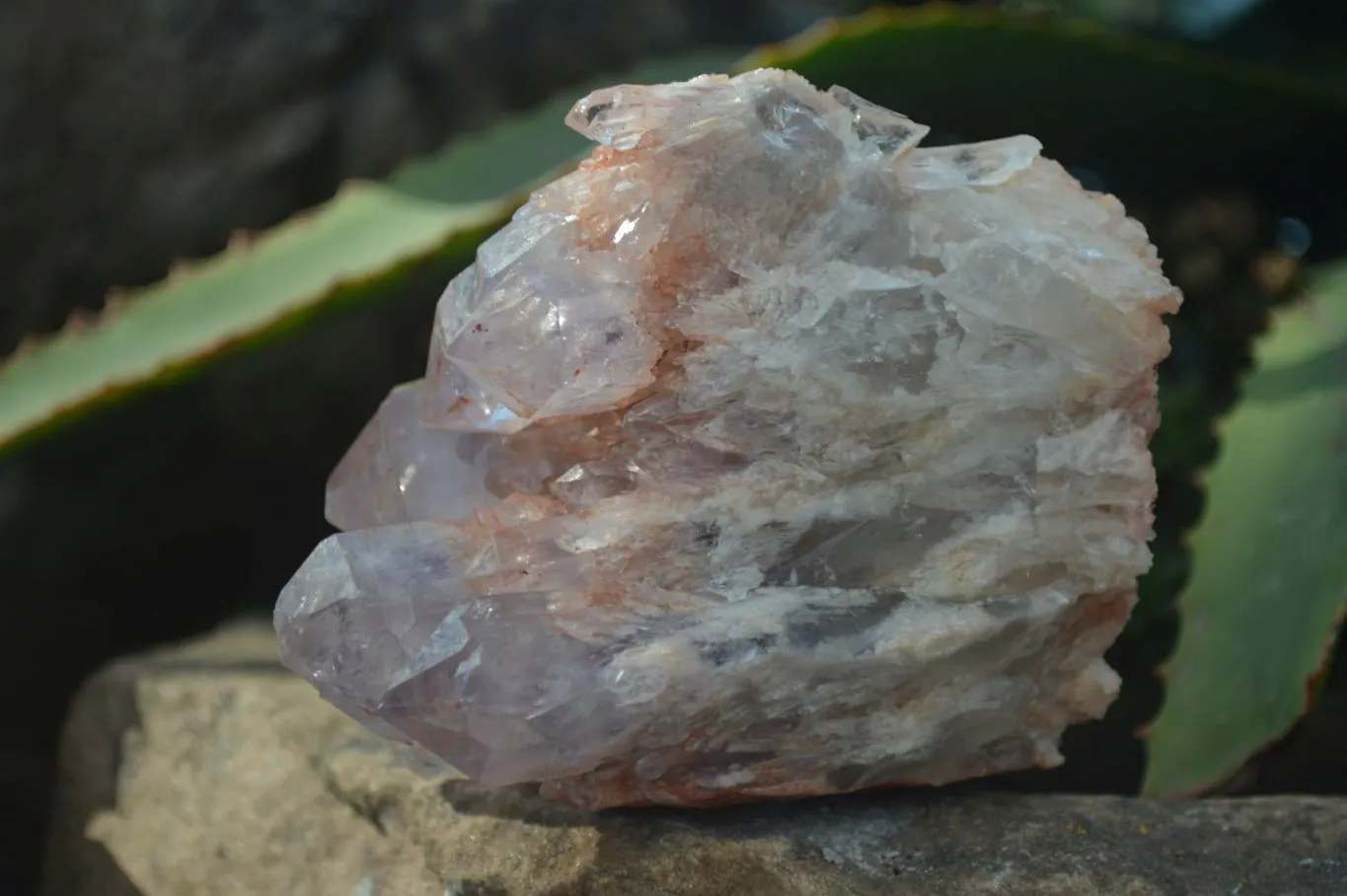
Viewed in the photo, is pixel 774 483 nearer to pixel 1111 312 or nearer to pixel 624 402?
pixel 624 402

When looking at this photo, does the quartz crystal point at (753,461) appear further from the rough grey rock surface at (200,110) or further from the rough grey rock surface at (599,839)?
the rough grey rock surface at (200,110)

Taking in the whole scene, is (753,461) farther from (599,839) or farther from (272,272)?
(272,272)

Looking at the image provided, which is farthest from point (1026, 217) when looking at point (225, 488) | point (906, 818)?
point (225, 488)

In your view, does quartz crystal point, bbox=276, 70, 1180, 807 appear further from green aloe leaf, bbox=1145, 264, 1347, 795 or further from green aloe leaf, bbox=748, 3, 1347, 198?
green aloe leaf, bbox=748, 3, 1347, 198

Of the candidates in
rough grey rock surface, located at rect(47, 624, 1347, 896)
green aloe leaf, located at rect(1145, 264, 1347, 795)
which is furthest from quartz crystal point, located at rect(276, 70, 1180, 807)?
green aloe leaf, located at rect(1145, 264, 1347, 795)

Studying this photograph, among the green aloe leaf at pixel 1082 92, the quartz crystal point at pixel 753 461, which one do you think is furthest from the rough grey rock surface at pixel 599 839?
the green aloe leaf at pixel 1082 92

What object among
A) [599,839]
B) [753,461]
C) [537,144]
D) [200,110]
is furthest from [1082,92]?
[200,110]

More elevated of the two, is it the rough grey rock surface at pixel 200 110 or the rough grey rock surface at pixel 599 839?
the rough grey rock surface at pixel 200 110
